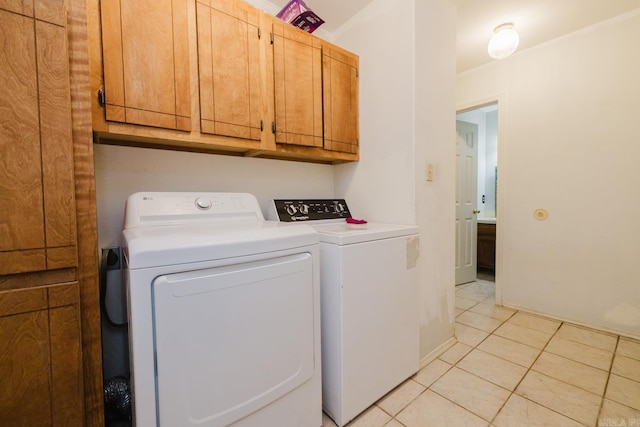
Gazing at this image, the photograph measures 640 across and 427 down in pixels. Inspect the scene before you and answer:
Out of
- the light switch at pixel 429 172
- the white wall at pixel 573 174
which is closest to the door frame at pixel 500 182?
the white wall at pixel 573 174

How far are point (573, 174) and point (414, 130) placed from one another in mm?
1717

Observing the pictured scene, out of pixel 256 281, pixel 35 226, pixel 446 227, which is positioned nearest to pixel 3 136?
pixel 35 226

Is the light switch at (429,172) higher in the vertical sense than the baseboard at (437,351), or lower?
higher

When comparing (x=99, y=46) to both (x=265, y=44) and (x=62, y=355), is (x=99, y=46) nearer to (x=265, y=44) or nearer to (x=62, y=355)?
(x=265, y=44)

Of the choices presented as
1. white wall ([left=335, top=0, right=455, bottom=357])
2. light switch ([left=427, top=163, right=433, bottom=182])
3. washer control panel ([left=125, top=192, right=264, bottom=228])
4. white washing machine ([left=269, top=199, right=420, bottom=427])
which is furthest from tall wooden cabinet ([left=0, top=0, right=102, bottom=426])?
light switch ([left=427, top=163, right=433, bottom=182])

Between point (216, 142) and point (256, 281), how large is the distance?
78 centimetres

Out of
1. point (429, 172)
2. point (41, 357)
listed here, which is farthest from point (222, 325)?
point (429, 172)

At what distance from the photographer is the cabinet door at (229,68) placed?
128cm

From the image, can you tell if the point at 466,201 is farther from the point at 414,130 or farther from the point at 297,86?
the point at 297,86

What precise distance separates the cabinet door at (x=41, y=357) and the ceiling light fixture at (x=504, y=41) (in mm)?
2885

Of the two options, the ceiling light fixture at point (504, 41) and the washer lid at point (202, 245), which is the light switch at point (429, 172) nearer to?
the washer lid at point (202, 245)

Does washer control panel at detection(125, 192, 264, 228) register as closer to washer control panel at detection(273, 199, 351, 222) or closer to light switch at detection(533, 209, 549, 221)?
washer control panel at detection(273, 199, 351, 222)

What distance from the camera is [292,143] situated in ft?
5.20

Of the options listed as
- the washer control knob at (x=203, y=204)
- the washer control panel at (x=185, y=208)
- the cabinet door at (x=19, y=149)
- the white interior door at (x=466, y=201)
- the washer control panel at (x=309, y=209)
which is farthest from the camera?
the white interior door at (x=466, y=201)
